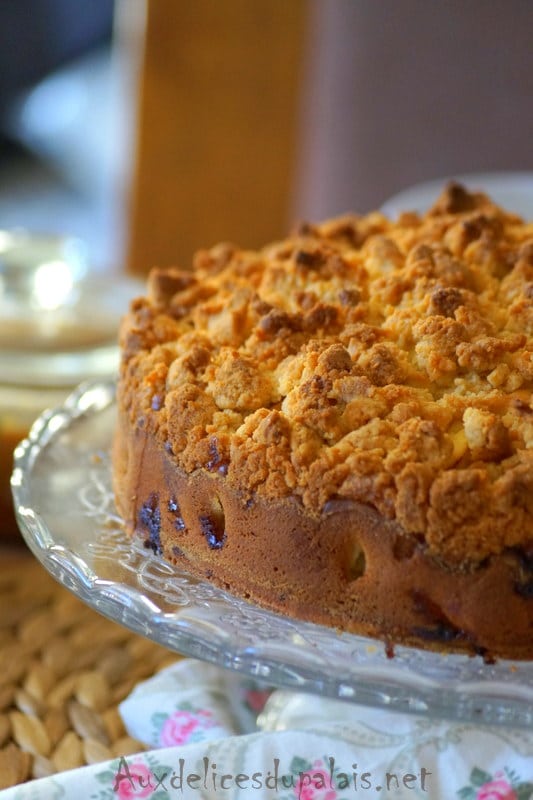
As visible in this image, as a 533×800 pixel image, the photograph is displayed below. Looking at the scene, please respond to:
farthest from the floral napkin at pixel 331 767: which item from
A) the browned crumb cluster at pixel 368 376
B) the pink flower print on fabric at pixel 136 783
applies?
the browned crumb cluster at pixel 368 376

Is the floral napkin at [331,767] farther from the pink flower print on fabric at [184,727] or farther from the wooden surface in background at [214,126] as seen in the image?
the wooden surface in background at [214,126]

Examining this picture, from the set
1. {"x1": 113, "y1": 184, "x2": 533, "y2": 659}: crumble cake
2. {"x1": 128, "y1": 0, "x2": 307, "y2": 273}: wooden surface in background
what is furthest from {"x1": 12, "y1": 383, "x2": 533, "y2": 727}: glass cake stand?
{"x1": 128, "y1": 0, "x2": 307, "y2": 273}: wooden surface in background

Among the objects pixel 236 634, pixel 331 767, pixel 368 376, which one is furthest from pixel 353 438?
pixel 331 767

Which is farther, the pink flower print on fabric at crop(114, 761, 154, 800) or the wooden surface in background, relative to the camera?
the wooden surface in background

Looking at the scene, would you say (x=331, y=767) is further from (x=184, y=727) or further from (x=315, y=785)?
(x=184, y=727)

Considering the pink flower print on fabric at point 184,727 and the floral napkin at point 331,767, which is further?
the pink flower print on fabric at point 184,727

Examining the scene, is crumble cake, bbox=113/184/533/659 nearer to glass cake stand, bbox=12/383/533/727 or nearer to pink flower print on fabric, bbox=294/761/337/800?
glass cake stand, bbox=12/383/533/727

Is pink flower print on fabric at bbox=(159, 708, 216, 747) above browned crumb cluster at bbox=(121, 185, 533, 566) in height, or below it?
below
